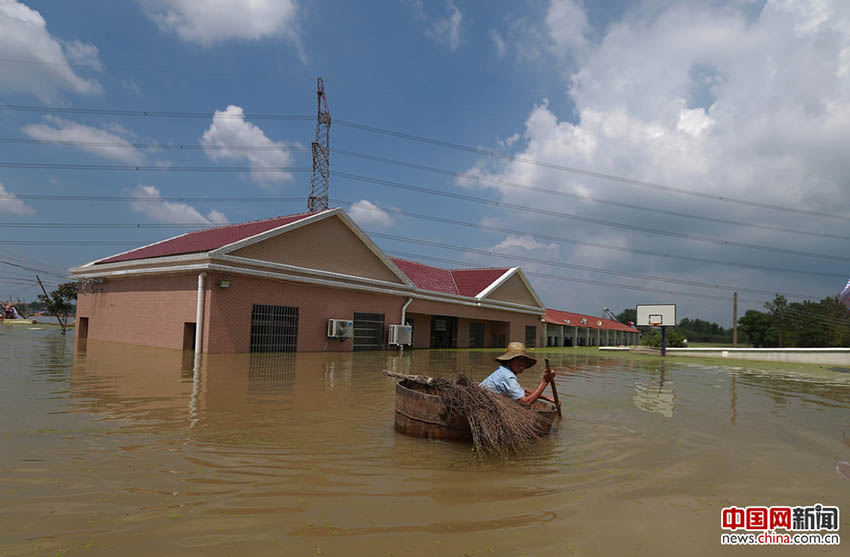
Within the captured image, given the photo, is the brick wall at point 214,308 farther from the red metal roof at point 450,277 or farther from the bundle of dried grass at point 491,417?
the bundle of dried grass at point 491,417

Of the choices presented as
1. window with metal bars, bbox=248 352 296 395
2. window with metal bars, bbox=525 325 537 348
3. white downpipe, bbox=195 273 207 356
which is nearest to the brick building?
white downpipe, bbox=195 273 207 356

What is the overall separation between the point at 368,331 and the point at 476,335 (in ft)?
41.0

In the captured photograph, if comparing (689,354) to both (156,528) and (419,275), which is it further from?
(156,528)

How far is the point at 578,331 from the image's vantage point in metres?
49.2

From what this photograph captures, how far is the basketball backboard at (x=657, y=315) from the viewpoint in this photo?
36.8m

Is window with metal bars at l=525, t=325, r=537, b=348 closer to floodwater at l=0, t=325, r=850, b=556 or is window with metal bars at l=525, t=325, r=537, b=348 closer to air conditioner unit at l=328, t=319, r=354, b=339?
air conditioner unit at l=328, t=319, r=354, b=339

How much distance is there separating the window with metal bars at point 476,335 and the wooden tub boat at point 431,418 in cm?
2702

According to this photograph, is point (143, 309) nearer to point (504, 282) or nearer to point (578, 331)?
point (504, 282)

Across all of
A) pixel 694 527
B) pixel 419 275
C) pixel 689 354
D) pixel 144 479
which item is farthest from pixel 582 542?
pixel 689 354

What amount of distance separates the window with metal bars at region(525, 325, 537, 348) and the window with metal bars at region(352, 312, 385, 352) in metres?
16.6

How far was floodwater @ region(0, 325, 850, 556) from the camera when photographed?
3.25 meters

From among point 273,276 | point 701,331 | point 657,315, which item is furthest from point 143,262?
point 701,331

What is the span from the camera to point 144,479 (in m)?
4.08

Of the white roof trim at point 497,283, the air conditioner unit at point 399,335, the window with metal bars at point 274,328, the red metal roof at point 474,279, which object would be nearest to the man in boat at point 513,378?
the window with metal bars at point 274,328
